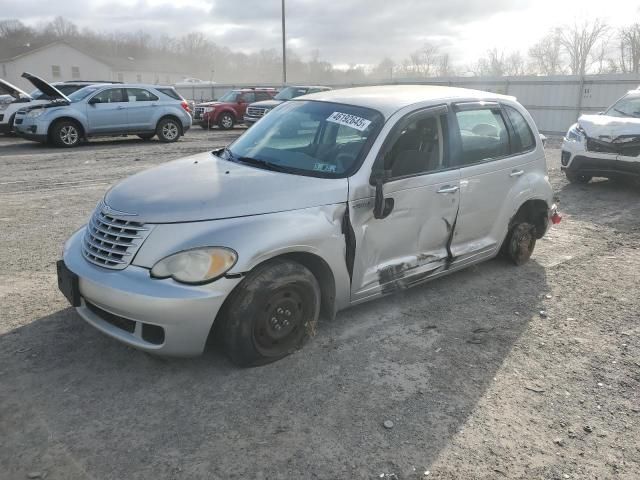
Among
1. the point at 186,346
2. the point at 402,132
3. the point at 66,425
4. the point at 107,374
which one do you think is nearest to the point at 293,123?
the point at 402,132

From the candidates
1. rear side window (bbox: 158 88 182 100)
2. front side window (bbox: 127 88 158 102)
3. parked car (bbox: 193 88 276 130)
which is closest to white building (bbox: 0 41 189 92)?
parked car (bbox: 193 88 276 130)

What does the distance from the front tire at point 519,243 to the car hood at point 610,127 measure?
14.2ft

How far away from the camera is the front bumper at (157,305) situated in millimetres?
2852

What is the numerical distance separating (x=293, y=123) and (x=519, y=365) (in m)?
2.49

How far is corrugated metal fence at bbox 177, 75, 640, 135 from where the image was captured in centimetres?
1883

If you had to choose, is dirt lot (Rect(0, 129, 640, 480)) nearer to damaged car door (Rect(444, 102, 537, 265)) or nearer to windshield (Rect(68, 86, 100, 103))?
damaged car door (Rect(444, 102, 537, 265))

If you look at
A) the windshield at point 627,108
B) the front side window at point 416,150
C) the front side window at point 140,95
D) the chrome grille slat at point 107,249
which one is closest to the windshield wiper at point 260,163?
the front side window at point 416,150

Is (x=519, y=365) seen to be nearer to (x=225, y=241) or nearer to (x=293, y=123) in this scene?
(x=225, y=241)

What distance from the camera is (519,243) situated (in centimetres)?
508

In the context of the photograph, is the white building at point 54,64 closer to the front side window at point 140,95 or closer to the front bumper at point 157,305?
the front side window at point 140,95

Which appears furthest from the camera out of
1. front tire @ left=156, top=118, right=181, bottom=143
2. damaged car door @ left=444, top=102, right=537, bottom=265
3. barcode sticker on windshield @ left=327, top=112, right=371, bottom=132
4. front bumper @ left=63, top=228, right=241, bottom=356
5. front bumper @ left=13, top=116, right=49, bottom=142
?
front tire @ left=156, top=118, right=181, bottom=143

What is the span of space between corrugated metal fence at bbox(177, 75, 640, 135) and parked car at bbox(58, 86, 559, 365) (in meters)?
17.0

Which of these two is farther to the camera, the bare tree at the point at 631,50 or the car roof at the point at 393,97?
the bare tree at the point at 631,50

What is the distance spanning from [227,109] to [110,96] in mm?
7219
